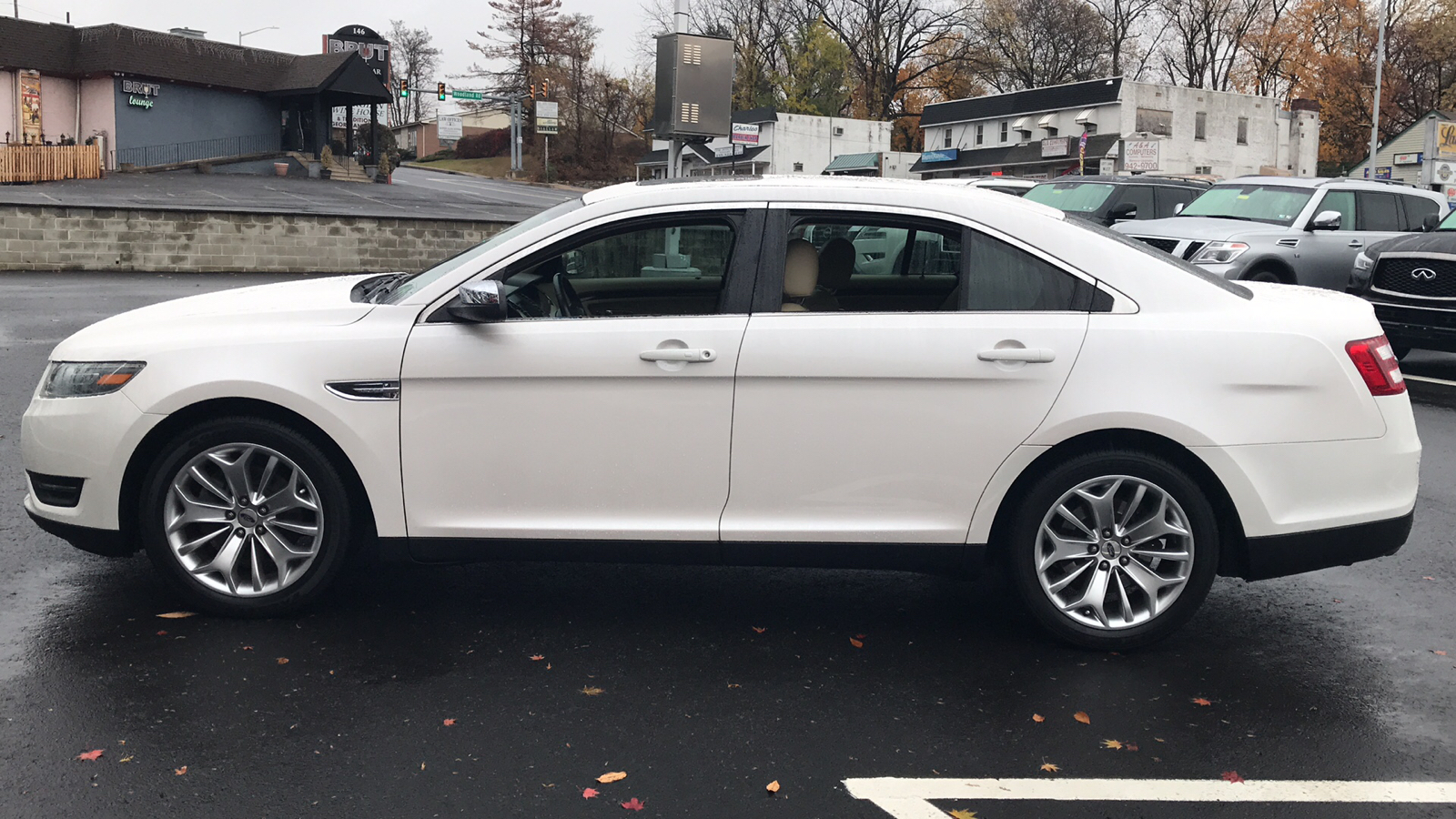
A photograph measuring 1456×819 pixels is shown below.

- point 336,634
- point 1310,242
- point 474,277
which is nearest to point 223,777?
point 336,634

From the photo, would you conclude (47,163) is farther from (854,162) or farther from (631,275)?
(631,275)

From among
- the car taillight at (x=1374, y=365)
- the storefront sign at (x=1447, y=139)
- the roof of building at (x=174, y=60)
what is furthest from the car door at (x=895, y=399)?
the roof of building at (x=174, y=60)

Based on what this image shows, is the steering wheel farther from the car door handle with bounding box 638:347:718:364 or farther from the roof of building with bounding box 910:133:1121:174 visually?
the roof of building with bounding box 910:133:1121:174

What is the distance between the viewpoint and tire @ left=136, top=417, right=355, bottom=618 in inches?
181

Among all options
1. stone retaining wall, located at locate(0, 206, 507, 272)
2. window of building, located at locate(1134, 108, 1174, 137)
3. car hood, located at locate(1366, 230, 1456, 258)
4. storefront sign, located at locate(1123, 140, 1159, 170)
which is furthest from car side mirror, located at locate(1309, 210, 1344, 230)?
window of building, located at locate(1134, 108, 1174, 137)

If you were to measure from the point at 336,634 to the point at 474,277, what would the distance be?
140cm

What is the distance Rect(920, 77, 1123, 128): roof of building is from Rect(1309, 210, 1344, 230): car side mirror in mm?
45593

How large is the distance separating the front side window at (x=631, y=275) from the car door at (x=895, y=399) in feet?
0.77

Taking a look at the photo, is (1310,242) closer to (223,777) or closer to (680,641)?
(680,641)

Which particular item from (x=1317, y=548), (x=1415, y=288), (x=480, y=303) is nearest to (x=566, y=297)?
(x=480, y=303)

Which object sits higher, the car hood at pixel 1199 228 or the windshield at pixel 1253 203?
the windshield at pixel 1253 203

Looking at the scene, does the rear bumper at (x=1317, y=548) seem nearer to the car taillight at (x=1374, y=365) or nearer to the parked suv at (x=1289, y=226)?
the car taillight at (x=1374, y=365)

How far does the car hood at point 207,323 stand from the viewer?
465 centimetres

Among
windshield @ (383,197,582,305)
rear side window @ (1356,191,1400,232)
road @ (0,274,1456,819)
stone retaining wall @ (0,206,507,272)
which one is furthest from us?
stone retaining wall @ (0,206,507,272)
